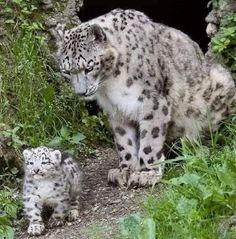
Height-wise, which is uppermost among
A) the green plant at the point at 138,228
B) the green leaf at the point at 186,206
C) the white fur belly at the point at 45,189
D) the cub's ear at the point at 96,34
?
the cub's ear at the point at 96,34

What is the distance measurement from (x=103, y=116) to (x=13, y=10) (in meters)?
1.39

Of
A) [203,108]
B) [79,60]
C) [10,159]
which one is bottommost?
[10,159]

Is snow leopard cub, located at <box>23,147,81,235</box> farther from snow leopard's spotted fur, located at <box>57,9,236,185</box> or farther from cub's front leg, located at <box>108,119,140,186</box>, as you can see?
cub's front leg, located at <box>108,119,140,186</box>

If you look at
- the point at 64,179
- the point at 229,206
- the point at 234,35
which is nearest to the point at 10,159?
the point at 64,179

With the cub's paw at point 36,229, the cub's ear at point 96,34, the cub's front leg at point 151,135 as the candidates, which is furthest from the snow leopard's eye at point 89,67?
the cub's paw at point 36,229

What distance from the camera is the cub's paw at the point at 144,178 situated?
7.32 meters

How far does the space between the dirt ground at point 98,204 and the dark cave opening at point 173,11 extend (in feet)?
11.8

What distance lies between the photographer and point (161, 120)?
7.50 m

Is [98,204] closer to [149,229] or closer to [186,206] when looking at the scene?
[186,206]

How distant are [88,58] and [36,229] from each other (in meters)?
1.46

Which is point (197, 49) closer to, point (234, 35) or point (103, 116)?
point (234, 35)

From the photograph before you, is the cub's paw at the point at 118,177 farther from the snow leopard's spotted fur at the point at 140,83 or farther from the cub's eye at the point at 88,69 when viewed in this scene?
the cub's eye at the point at 88,69

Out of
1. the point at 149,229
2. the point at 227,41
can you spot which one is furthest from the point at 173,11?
the point at 149,229

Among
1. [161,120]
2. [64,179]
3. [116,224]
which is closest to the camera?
[116,224]
